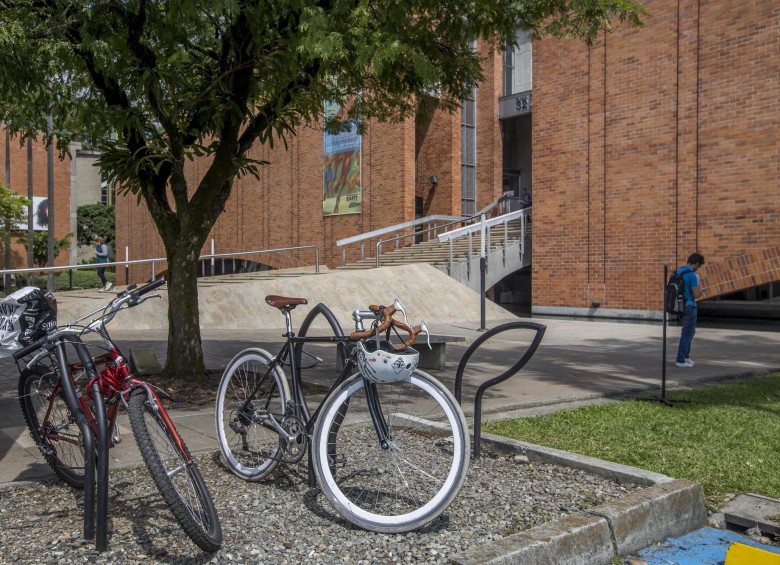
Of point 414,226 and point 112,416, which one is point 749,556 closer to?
point 112,416

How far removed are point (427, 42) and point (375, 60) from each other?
1.66m

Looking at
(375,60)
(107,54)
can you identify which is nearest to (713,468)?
(375,60)

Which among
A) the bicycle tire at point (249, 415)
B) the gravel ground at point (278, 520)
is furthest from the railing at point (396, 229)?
the gravel ground at point (278, 520)

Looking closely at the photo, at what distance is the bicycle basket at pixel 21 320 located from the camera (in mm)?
3779

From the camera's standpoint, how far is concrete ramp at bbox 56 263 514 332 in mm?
15648

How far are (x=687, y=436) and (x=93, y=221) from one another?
5359cm

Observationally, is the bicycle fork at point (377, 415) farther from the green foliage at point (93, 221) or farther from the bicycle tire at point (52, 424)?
the green foliage at point (93, 221)

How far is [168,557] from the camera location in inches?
129

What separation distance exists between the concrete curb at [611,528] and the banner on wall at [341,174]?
73.3 ft

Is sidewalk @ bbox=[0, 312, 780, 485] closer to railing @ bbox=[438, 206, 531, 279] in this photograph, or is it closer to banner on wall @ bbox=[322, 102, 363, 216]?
railing @ bbox=[438, 206, 531, 279]

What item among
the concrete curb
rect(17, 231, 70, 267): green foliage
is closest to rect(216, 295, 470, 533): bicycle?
the concrete curb

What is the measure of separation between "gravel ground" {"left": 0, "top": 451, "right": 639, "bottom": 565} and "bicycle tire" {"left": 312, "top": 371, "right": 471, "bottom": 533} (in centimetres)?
13

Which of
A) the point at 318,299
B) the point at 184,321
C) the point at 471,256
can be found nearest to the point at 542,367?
the point at 184,321

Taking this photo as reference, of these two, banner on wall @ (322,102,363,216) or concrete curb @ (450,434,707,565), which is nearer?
concrete curb @ (450,434,707,565)
